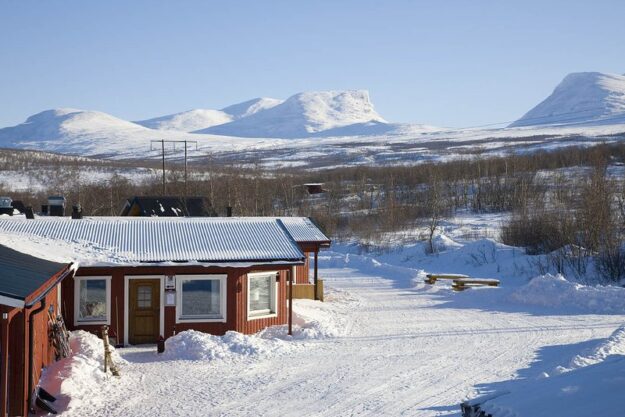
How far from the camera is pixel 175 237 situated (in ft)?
62.8

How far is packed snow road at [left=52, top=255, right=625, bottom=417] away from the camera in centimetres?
1269

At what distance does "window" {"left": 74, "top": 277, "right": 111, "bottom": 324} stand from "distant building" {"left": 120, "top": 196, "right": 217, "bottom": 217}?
9.84 metres

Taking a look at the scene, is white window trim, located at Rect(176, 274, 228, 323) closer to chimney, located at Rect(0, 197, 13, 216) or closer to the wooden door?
the wooden door

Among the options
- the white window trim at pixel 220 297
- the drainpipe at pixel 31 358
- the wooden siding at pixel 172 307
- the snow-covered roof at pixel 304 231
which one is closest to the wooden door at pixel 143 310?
the wooden siding at pixel 172 307

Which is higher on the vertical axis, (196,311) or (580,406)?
(580,406)

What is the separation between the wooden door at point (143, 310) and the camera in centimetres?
1777

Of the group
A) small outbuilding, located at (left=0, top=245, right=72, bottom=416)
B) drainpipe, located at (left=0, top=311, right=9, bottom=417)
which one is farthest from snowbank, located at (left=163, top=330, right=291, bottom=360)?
drainpipe, located at (left=0, top=311, right=9, bottom=417)

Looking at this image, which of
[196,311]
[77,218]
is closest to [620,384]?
[196,311]

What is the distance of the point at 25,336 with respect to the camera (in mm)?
11695

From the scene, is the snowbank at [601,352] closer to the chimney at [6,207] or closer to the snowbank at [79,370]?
the snowbank at [79,370]

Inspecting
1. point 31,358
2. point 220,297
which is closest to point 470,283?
point 220,297

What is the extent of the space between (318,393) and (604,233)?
22015mm

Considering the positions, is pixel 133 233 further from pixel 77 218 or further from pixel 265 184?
pixel 265 184

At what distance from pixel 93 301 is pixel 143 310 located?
126 cm
